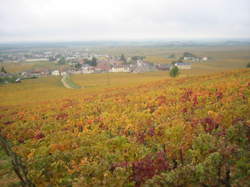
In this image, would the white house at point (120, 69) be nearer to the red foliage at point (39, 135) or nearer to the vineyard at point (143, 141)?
the vineyard at point (143, 141)

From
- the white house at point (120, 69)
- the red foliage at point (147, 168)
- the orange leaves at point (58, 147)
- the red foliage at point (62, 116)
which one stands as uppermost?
the red foliage at point (147, 168)

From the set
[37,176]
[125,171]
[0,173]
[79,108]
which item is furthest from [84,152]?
[79,108]

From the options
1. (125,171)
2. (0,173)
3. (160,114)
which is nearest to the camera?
(125,171)

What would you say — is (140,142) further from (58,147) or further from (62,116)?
(62,116)

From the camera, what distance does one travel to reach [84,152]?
10.3 metres

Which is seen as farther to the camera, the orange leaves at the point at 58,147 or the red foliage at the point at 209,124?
the red foliage at the point at 209,124

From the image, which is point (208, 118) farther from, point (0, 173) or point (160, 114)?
point (0, 173)

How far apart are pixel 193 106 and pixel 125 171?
12143 mm

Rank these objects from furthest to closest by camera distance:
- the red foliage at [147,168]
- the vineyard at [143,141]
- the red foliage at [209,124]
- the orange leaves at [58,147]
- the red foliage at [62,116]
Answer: the red foliage at [62,116], the red foliage at [209,124], the orange leaves at [58,147], the red foliage at [147,168], the vineyard at [143,141]

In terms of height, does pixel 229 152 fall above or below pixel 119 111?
above

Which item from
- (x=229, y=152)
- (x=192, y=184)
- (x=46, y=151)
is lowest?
(x=46, y=151)

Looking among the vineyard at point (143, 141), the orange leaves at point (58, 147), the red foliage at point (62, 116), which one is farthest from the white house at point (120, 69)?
the orange leaves at point (58, 147)

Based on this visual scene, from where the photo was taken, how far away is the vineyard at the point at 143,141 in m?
7.41

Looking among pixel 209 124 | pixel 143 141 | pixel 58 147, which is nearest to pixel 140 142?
pixel 143 141
